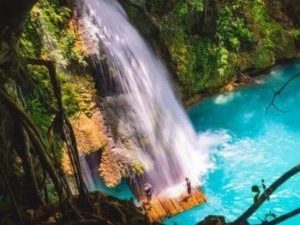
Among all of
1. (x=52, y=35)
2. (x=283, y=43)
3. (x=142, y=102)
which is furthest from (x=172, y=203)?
(x=283, y=43)

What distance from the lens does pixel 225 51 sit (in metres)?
11.9

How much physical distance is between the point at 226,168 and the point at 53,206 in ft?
22.3

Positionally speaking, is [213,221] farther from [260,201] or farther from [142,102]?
[142,102]

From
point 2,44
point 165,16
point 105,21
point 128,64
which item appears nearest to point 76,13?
point 105,21

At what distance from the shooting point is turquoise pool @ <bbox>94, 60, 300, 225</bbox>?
784 cm

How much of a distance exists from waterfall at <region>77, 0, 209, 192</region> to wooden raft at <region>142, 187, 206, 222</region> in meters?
0.24

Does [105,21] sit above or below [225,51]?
above

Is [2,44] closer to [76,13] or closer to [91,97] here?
[91,97]

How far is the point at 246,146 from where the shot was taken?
962 cm

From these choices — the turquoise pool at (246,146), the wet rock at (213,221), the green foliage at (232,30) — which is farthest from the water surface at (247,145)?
the wet rock at (213,221)

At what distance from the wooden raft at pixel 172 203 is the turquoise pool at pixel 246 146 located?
12cm

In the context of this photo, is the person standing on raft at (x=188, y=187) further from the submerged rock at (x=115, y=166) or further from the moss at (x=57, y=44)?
the moss at (x=57, y=44)

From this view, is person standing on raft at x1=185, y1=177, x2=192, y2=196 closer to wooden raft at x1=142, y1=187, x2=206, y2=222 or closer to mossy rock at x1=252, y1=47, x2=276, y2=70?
wooden raft at x1=142, y1=187, x2=206, y2=222

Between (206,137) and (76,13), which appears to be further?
(206,137)
